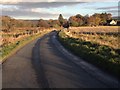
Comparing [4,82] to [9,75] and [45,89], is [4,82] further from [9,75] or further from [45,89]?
[45,89]

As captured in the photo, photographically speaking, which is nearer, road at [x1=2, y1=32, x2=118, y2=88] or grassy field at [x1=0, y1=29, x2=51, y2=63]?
road at [x1=2, y1=32, x2=118, y2=88]

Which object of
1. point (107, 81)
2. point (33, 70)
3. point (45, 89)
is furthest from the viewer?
point (33, 70)

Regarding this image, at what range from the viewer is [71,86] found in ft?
34.8

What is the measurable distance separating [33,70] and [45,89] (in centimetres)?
480

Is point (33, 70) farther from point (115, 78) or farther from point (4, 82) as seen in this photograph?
point (115, 78)

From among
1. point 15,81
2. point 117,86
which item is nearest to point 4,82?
point 15,81

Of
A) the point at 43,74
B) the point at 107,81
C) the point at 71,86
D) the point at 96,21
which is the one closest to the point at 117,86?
the point at 107,81

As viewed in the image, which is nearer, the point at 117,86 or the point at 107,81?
A: the point at 117,86

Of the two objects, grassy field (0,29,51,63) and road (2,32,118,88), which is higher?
road (2,32,118,88)

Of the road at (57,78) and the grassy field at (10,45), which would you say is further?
the grassy field at (10,45)

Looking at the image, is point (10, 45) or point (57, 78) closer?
point (57, 78)

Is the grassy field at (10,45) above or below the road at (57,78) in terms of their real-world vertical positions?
below

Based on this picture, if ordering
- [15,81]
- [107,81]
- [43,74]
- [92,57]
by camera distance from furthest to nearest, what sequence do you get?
[92,57] → [43,74] → [15,81] → [107,81]

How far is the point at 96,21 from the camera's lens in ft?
490
